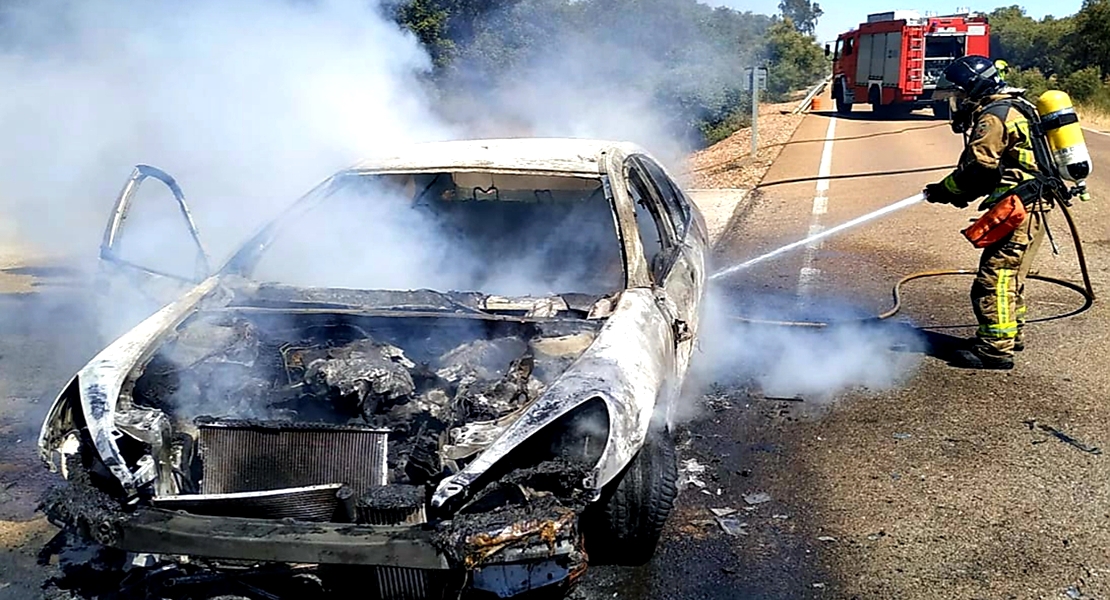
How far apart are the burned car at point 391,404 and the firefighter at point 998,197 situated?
6.27ft

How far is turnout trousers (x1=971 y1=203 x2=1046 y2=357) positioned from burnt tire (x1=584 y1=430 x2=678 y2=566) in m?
2.94

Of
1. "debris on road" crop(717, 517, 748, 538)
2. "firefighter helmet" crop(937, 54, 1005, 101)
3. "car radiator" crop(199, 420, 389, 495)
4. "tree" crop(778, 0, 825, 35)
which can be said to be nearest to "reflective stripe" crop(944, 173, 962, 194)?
"firefighter helmet" crop(937, 54, 1005, 101)

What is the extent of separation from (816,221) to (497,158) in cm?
663

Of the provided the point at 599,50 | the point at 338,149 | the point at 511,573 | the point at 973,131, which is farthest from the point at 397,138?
the point at 599,50

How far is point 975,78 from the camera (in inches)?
229

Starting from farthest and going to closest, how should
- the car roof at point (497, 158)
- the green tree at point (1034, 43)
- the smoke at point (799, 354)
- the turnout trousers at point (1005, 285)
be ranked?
1. the green tree at point (1034, 43)
2. the turnout trousers at point (1005, 285)
3. the smoke at point (799, 354)
4. the car roof at point (497, 158)

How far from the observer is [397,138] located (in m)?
8.47

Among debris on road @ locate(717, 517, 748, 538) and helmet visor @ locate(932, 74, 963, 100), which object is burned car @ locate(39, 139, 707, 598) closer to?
debris on road @ locate(717, 517, 748, 538)

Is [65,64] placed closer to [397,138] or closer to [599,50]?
[397,138]

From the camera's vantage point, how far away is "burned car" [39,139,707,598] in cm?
293

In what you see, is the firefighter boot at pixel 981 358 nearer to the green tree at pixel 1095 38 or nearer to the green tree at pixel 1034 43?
the green tree at pixel 1095 38

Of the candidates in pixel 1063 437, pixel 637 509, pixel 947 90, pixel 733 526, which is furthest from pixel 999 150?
pixel 637 509

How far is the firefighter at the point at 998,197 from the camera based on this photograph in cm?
563

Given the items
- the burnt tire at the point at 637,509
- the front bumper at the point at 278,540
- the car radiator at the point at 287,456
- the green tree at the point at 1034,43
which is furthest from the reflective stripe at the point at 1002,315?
the green tree at the point at 1034,43
